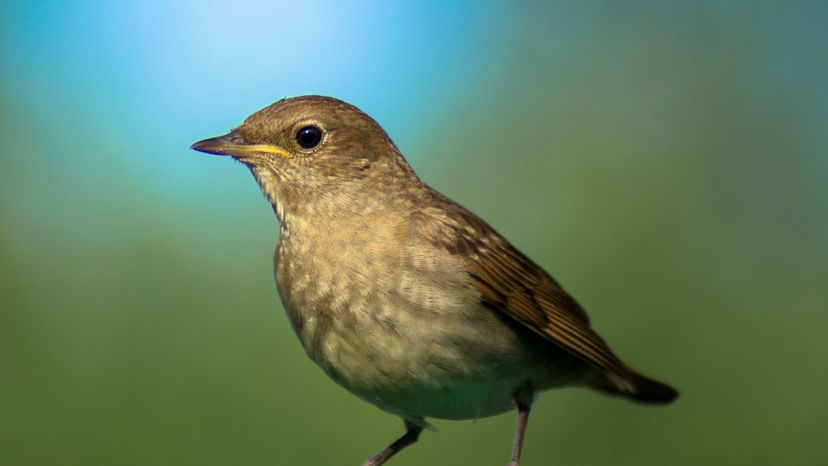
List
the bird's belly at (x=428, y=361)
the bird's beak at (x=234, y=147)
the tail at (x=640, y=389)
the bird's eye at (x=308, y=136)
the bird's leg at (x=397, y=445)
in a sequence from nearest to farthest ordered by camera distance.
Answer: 1. the bird's belly at (x=428, y=361)
2. the bird's beak at (x=234, y=147)
3. the bird's eye at (x=308, y=136)
4. the bird's leg at (x=397, y=445)
5. the tail at (x=640, y=389)

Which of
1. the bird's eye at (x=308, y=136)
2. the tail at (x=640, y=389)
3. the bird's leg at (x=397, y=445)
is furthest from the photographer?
the tail at (x=640, y=389)

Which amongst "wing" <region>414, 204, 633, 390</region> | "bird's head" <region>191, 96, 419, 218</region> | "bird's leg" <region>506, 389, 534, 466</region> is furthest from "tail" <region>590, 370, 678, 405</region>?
"bird's head" <region>191, 96, 419, 218</region>

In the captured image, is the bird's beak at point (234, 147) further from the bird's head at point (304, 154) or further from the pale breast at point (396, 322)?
the pale breast at point (396, 322)

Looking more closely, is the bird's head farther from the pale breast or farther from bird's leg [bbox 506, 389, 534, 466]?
bird's leg [bbox 506, 389, 534, 466]

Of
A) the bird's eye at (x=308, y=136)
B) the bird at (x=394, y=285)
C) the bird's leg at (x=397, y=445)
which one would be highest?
the bird's eye at (x=308, y=136)

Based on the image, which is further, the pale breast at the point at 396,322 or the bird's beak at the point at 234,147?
the bird's beak at the point at 234,147

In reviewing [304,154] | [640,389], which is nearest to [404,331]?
[304,154]

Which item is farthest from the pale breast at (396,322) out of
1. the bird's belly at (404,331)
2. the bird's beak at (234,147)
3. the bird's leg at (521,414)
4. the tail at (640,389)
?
the tail at (640,389)
